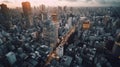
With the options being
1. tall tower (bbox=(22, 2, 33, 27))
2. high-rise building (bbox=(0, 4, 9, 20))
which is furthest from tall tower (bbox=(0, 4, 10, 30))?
tall tower (bbox=(22, 2, 33, 27))

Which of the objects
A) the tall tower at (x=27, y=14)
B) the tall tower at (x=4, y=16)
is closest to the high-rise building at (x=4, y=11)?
the tall tower at (x=4, y=16)

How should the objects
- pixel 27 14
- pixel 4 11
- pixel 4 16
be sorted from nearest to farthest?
pixel 4 16, pixel 4 11, pixel 27 14

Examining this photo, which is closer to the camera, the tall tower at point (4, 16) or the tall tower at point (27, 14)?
the tall tower at point (4, 16)

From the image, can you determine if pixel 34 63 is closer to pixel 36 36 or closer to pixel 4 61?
pixel 4 61

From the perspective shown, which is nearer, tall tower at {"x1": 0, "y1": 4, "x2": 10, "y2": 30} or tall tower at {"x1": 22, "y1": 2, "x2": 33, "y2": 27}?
tall tower at {"x1": 0, "y1": 4, "x2": 10, "y2": 30}

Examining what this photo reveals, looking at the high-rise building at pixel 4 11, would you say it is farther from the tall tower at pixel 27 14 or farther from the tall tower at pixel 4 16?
the tall tower at pixel 27 14

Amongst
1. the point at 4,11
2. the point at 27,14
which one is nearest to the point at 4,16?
the point at 4,11

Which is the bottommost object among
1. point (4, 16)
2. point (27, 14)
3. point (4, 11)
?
point (4, 16)

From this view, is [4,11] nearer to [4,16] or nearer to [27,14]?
[4,16]

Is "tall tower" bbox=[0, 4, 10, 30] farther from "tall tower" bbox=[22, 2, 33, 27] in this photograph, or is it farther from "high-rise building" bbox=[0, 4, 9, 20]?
"tall tower" bbox=[22, 2, 33, 27]

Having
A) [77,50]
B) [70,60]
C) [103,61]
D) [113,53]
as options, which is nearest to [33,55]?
[70,60]

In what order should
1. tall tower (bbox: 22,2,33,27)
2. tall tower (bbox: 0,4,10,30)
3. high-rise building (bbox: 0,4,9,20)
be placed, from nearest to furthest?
tall tower (bbox: 0,4,10,30) → high-rise building (bbox: 0,4,9,20) → tall tower (bbox: 22,2,33,27)
